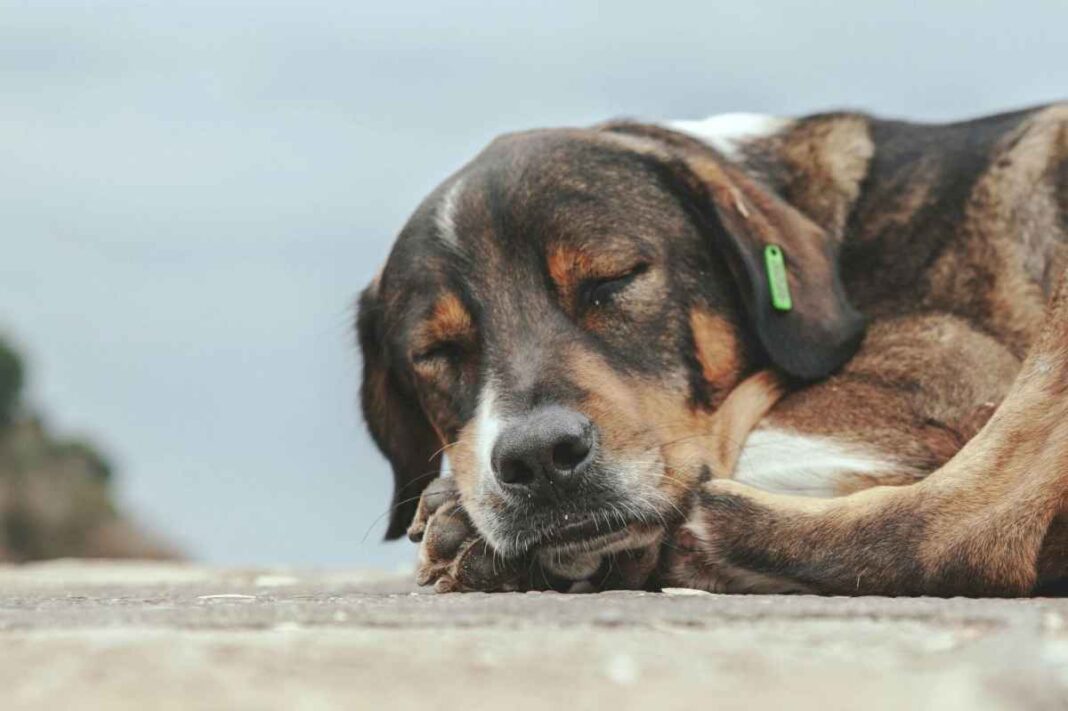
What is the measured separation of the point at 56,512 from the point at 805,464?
17.1m

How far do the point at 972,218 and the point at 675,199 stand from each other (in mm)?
950

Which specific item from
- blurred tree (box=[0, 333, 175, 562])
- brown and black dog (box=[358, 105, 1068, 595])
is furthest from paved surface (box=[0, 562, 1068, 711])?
blurred tree (box=[0, 333, 175, 562])

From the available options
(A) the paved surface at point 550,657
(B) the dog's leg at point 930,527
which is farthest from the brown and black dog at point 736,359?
(A) the paved surface at point 550,657

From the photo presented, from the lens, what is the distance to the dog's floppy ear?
455cm

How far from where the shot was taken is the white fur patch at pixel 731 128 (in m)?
5.27

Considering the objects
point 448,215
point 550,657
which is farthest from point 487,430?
point 550,657

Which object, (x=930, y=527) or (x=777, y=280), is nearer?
(x=930, y=527)

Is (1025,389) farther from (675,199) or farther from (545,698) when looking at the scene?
(545,698)

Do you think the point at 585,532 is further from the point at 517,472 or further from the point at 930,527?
the point at 930,527

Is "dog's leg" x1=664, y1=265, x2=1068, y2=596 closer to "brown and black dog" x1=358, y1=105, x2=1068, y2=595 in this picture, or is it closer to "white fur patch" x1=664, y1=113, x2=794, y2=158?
"brown and black dog" x1=358, y1=105, x2=1068, y2=595

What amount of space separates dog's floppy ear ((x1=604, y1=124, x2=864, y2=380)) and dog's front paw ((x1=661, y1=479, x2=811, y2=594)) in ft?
3.33

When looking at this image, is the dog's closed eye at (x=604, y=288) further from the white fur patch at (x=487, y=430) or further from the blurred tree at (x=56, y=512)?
the blurred tree at (x=56, y=512)

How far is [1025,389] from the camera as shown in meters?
3.59

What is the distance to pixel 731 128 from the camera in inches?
212
